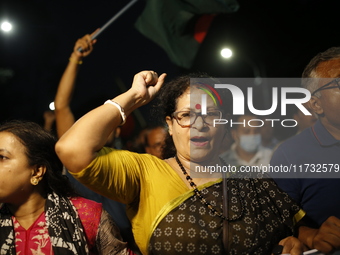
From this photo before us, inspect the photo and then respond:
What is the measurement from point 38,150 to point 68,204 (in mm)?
330

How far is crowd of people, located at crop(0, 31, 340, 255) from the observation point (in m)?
2.19

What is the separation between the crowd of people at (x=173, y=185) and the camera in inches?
86.0

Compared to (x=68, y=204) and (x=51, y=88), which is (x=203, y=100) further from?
(x=51, y=88)

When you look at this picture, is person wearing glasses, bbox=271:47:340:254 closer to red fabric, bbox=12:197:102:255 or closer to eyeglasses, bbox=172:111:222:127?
eyeglasses, bbox=172:111:222:127

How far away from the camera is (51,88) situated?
19.1 ft

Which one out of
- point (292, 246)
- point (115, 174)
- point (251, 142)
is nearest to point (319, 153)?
point (292, 246)

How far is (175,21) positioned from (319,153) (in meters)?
2.32

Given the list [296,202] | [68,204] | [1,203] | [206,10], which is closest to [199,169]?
[296,202]

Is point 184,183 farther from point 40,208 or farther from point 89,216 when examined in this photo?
point 40,208

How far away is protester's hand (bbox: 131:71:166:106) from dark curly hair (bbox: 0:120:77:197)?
0.65 meters

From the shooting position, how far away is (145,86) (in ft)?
7.59

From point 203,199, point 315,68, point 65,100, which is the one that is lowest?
point 203,199

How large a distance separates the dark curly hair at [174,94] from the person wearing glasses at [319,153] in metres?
0.47

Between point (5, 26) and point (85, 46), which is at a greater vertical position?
point (5, 26)
